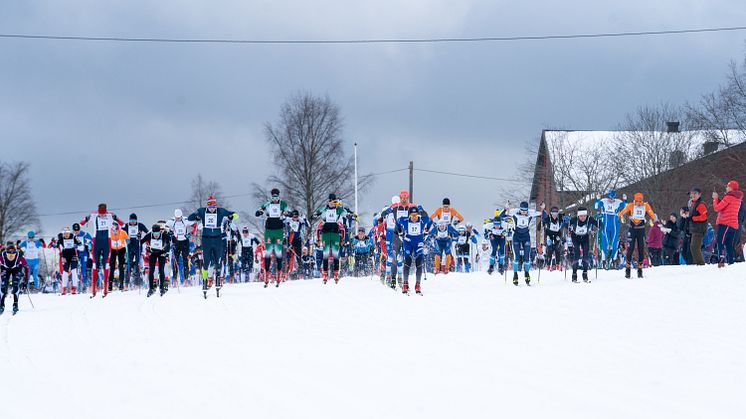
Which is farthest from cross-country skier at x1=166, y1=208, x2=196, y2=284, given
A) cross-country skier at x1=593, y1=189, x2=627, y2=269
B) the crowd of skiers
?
cross-country skier at x1=593, y1=189, x2=627, y2=269

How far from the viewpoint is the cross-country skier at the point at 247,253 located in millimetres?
31672

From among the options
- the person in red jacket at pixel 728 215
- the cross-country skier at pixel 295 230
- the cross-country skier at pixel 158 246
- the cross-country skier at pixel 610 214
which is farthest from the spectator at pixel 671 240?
the cross-country skier at pixel 158 246

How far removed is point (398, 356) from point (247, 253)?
23.0 m

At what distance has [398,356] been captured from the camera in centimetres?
1005

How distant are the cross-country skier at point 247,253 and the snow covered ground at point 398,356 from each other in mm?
13712

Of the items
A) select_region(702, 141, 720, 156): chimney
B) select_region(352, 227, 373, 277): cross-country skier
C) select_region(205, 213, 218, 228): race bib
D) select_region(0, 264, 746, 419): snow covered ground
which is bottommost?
select_region(0, 264, 746, 419): snow covered ground

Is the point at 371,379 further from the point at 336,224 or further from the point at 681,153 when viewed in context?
the point at 681,153

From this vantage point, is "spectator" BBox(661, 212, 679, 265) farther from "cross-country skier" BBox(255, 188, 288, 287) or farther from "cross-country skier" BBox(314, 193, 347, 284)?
"cross-country skier" BBox(255, 188, 288, 287)

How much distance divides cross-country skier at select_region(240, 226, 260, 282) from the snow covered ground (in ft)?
45.0

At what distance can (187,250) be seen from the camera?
71.3ft

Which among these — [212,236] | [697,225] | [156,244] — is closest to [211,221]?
Result: [212,236]

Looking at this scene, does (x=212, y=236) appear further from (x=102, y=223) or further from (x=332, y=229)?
(x=102, y=223)

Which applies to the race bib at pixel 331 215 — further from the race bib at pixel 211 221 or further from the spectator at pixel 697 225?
the spectator at pixel 697 225

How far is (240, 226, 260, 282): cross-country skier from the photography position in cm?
3167
